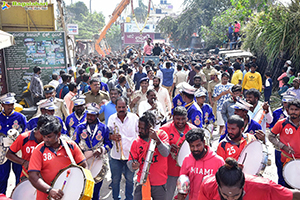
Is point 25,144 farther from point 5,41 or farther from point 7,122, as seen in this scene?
point 5,41

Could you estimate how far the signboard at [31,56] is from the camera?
12.4m

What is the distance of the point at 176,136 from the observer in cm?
461

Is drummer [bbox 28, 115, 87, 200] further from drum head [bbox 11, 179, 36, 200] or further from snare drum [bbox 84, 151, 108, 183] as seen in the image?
snare drum [bbox 84, 151, 108, 183]

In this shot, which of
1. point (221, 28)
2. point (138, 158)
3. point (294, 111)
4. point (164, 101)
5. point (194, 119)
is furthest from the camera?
point (221, 28)

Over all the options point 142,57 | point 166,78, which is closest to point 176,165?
point 166,78

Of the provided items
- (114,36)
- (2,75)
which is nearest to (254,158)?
(2,75)

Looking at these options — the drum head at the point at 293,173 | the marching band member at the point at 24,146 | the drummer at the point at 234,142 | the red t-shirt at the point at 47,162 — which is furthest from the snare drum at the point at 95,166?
the drum head at the point at 293,173

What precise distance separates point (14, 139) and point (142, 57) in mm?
13098

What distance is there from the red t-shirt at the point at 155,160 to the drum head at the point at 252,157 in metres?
1.03

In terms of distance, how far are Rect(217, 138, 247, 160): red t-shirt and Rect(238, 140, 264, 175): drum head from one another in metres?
0.10

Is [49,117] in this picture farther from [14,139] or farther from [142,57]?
[142,57]

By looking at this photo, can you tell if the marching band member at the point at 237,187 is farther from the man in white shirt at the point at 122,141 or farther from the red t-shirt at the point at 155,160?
the man in white shirt at the point at 122,141

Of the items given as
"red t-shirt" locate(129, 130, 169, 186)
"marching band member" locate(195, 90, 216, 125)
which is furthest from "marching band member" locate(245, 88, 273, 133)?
"red t-shirt" locate(129, 130, 169, 186)

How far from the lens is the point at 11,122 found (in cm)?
534
